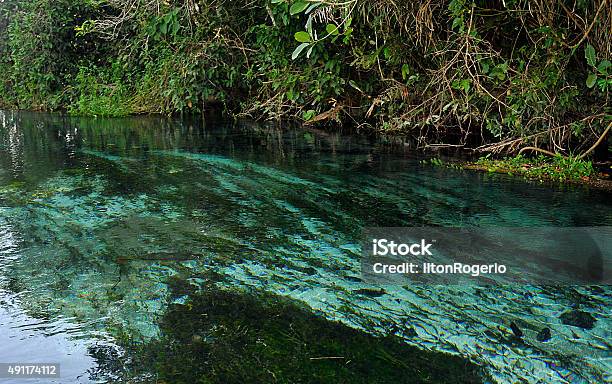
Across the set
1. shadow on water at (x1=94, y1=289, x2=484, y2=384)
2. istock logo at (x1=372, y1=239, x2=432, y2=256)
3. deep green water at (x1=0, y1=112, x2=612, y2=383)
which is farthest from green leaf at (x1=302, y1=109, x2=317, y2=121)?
shadow on water at (x1=94, y1=289, x2=484, y2=384)

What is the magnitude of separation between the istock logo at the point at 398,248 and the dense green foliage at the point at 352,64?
109 centimetres

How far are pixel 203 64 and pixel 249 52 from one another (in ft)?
2.25

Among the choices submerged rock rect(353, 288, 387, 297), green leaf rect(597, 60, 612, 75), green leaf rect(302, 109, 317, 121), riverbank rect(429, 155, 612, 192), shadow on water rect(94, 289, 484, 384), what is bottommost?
shadow on water rect(94, 289, 484, 384)

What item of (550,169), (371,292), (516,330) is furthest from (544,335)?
(550,169)

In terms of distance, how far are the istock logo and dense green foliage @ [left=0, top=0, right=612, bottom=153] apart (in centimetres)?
109

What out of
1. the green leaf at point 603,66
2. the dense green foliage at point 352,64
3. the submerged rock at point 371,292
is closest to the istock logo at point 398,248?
the submerged rock at point 371,292

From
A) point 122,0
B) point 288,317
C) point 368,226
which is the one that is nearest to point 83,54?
point 122,0

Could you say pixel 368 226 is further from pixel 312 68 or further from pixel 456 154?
pixel 312 68

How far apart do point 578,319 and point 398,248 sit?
3.10 ft

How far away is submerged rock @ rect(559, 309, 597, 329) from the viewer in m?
2.05

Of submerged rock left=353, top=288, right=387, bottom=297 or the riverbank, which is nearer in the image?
submerged rock left=353, top=288, right=387, bottom=297

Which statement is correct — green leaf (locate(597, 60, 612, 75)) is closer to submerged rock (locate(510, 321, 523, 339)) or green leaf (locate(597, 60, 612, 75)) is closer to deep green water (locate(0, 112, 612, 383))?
deep green water (locate(0, 112, 612, 383))
